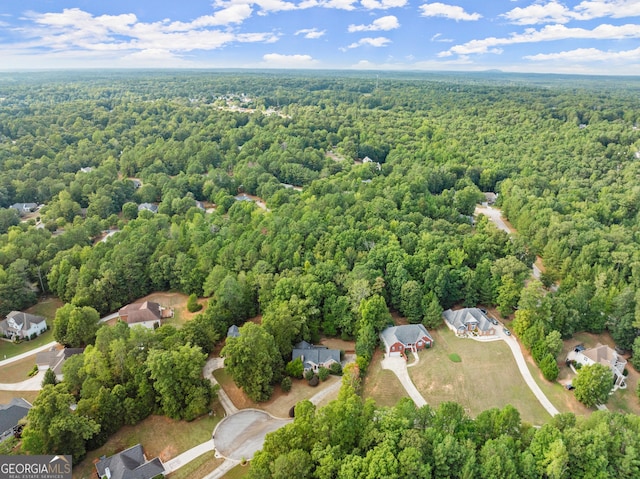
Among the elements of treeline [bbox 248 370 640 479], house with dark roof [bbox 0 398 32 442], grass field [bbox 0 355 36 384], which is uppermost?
treeline [bbox 248 370 640 479]

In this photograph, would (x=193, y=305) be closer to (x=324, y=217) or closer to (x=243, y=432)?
(x=243, y=432)

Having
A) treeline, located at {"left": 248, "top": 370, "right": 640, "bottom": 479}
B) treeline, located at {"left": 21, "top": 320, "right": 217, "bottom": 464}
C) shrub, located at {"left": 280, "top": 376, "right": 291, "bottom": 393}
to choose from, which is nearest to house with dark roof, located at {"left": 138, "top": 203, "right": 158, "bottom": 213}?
treeline, located at {"left": 21, "top": 320, "right": 217, "bottom": 464}

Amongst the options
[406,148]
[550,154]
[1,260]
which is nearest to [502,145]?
[550,154]

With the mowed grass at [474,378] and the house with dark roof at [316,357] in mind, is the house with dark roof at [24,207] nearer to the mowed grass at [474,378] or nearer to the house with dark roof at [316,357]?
the house with dark roof at [316,357]

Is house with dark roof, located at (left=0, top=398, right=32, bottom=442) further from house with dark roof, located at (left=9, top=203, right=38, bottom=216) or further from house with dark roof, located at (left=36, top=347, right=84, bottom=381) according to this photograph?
house with dark roof, located at (left=9, top=203, right=38, bottom=216)

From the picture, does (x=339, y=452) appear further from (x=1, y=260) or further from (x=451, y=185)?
(x=451, y=185)

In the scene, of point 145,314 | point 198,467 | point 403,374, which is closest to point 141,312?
point 145,314
